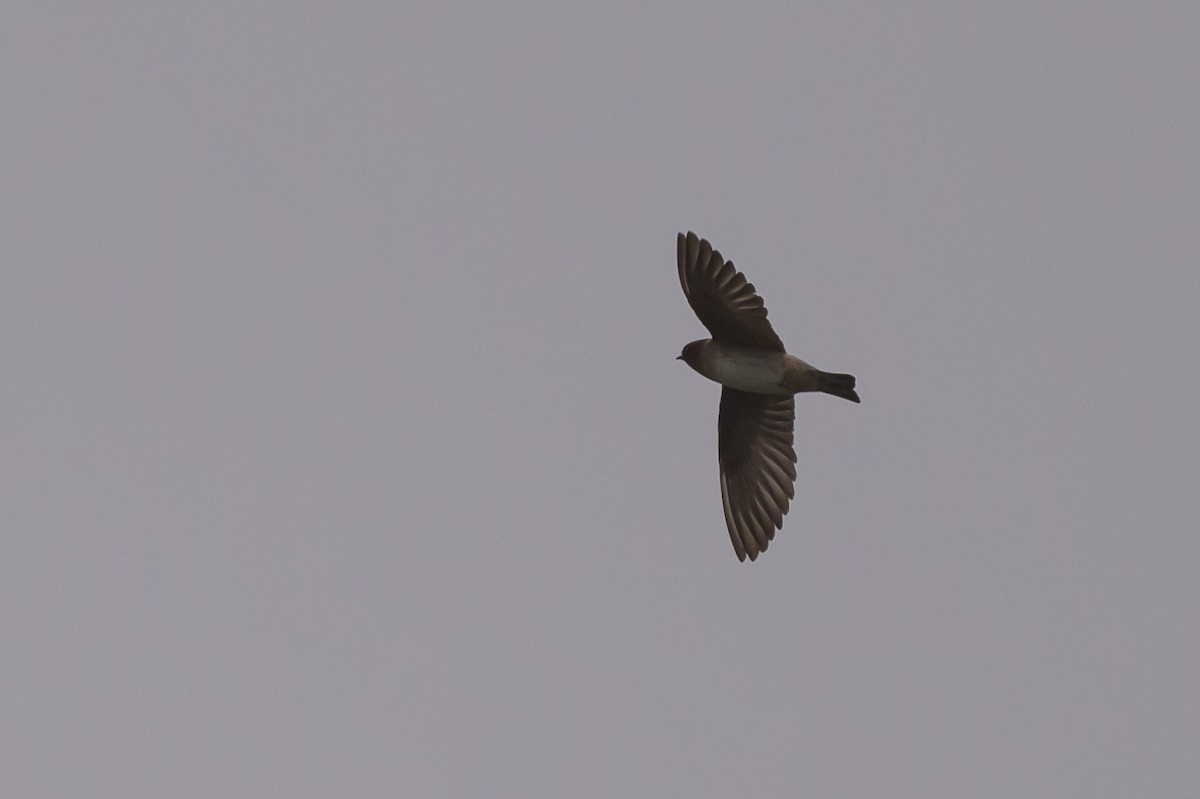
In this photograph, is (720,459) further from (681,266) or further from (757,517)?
(681,266)

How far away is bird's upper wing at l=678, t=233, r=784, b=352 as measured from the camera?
585 inches

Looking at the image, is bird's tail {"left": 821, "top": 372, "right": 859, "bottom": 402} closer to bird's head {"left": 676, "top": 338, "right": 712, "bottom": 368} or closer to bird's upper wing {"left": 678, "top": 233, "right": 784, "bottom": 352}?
bird's upper wing {"left": 678, "top": 233, "right": 784, "bottom": 352}

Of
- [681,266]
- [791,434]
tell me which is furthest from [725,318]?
[791,434]

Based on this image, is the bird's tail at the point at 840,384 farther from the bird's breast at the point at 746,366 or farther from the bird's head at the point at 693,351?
the bird's head at the point at 693,351

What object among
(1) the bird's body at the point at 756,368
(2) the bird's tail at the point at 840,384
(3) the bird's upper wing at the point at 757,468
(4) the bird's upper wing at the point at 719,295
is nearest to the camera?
(4) the bird's upper wing at the point at 719,295

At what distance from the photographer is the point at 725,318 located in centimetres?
1524

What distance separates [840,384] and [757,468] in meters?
1.43

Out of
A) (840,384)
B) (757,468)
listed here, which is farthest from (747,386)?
(757,468)

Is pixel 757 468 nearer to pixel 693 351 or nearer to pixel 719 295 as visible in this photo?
pixel 693 351

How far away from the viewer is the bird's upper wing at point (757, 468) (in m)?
16.4

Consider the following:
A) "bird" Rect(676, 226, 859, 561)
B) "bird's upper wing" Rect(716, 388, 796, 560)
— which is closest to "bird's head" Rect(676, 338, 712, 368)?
"bird" Rect(676, 226, 859, 561)

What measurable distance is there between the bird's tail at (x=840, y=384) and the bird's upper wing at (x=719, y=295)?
0.46m

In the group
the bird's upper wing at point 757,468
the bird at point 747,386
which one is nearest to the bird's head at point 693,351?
the bird at point 747,386

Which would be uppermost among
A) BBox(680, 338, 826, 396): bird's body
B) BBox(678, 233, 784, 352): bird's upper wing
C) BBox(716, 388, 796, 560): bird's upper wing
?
BBox(678, 233, 784, 352): bird's upper wing
